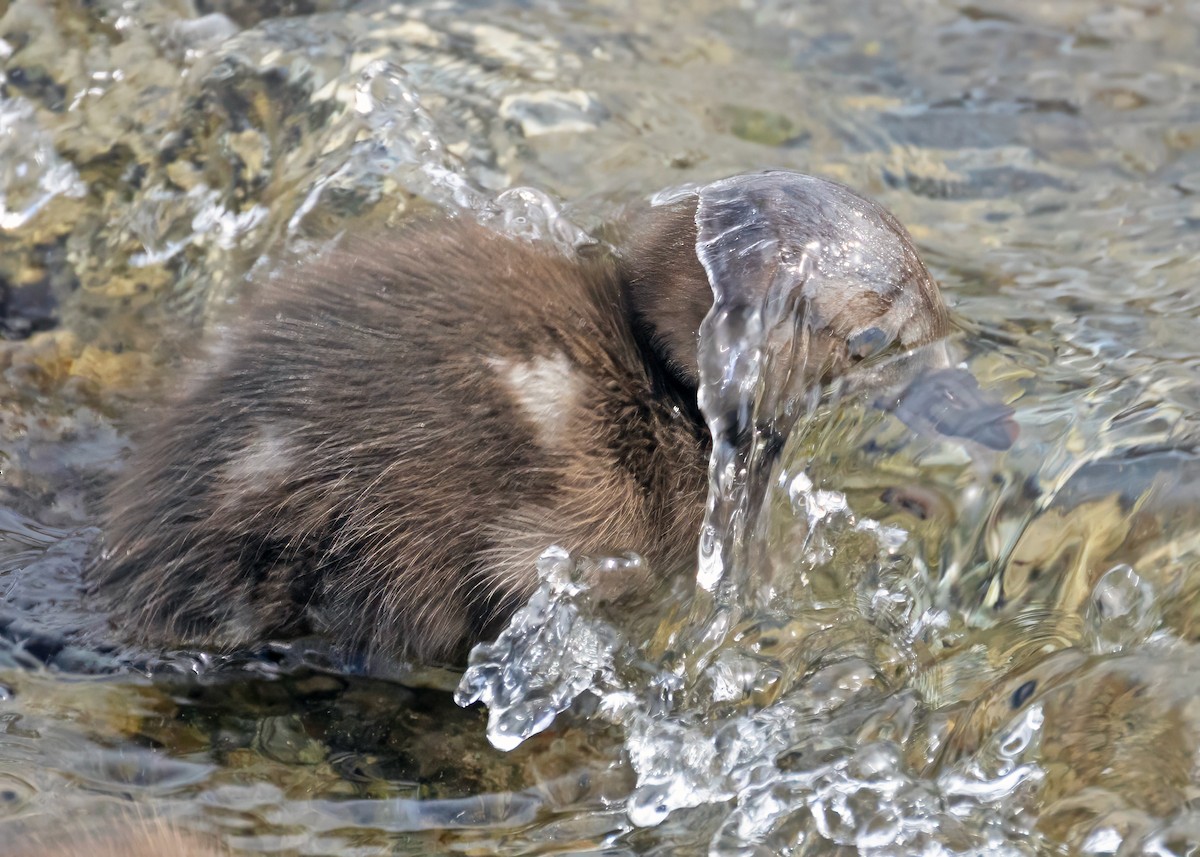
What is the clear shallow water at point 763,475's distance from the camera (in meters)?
2.68

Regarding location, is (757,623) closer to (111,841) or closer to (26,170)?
(111,841)

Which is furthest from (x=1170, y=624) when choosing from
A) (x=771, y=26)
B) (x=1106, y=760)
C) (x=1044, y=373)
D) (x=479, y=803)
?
(x=771, y=26)

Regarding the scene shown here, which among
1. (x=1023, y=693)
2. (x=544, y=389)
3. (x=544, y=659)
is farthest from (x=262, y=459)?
(x=1023, y=693)

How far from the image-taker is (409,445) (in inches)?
118

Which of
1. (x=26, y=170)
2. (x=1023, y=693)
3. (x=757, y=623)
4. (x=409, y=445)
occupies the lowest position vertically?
(x=757, y=623)

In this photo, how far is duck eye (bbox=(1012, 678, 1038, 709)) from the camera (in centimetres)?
273

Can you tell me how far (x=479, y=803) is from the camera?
Answer: 9.05ft

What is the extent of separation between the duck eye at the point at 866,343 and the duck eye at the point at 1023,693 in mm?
881

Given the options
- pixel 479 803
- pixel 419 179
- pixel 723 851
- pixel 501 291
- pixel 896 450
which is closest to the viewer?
pixel 723 851

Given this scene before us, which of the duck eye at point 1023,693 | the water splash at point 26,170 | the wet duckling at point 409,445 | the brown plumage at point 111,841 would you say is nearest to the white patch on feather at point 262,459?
the wet duckling at point 409,445

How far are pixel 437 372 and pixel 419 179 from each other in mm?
1696

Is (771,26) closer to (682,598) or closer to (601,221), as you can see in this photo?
(601,221)

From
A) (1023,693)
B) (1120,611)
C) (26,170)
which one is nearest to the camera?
(1023,693)

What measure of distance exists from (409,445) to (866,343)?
3.68 ft
